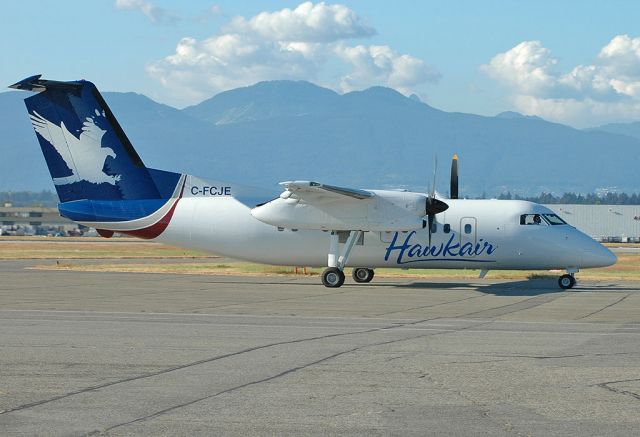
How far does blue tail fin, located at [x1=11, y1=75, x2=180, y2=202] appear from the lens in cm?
3531

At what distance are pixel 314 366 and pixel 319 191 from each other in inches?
727

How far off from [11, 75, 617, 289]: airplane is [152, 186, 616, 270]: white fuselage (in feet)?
0.12

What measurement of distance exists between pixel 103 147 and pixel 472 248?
14333mm

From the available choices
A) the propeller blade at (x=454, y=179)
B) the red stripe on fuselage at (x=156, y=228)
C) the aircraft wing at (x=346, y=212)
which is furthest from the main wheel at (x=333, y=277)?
the propeller blade at (x=454, y=179)

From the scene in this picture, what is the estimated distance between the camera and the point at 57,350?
16766 mm

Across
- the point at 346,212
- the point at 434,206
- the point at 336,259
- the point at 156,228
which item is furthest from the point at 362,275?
the point at 156,228

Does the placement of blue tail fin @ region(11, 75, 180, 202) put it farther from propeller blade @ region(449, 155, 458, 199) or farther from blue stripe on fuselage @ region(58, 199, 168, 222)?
propeller blade @ region(449, 155, 458, 199)

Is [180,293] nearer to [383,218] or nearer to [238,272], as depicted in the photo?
[383,218]

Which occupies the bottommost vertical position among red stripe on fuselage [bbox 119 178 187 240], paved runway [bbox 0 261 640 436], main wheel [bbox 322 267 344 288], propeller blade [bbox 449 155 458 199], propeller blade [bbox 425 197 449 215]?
paved runway [bbox 0 261 640 436]

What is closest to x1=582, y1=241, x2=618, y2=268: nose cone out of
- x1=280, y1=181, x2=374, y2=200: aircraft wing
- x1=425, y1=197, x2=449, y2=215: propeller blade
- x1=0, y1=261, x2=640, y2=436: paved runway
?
x1=425, y1=197, x2=449, y2=215: propeller blade

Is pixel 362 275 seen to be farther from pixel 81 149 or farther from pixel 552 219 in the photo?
pixel 81 149

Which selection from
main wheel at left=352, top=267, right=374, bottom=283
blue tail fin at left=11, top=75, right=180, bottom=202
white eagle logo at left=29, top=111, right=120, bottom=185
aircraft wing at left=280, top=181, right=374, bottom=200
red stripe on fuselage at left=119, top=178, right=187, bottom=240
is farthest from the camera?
main wheel at left=352, top=267, right=374, bottom=283

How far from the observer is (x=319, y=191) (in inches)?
1323

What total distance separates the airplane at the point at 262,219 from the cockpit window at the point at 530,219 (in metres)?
0.04
